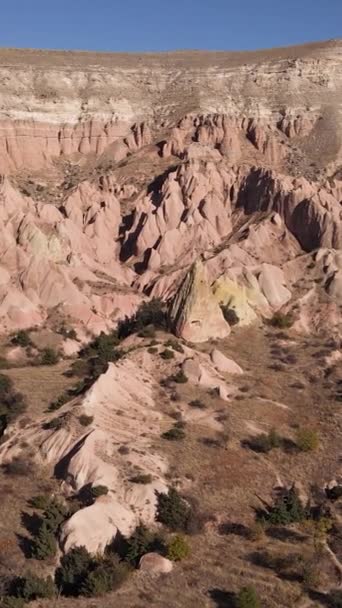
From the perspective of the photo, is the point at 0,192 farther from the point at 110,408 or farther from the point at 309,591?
the point at 309,591

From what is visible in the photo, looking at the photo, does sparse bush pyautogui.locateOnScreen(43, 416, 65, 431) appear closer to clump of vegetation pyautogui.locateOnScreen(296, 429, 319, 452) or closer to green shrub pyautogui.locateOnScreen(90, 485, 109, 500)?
green shrub pyautogui.locateOnScreen(90, 485, 109, 500)

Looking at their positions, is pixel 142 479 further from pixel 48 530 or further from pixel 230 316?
pixel 230 316

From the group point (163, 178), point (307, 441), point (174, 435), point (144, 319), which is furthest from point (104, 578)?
point (163, 178)

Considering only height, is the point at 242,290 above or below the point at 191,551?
above

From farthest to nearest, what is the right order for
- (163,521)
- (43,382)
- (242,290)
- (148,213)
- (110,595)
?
(148,213) → (242,290) → (43,382) → (163,521) → (110,595)

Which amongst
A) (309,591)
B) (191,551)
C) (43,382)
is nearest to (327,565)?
(309,591)

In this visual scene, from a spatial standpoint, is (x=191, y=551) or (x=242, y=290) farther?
(x=242, y=290)

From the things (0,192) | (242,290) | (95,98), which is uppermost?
(95,98)

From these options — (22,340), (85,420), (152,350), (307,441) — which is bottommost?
(307,441)
